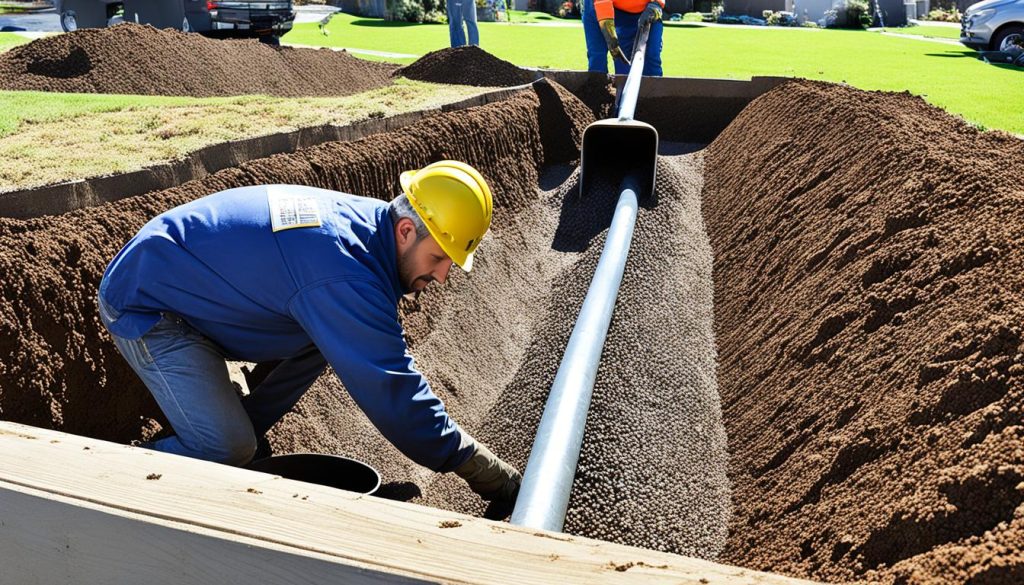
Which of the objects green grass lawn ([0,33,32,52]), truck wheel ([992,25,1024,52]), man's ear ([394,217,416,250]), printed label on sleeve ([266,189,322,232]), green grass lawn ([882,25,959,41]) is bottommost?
green grass lawn ([882,25,959,41])

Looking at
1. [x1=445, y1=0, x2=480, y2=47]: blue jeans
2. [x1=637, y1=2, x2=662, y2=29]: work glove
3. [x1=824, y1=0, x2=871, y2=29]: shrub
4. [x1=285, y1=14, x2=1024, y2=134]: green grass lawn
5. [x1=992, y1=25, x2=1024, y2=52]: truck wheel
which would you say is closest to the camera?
[x1=637, y1=2, x2=662, y2=29]: work glove

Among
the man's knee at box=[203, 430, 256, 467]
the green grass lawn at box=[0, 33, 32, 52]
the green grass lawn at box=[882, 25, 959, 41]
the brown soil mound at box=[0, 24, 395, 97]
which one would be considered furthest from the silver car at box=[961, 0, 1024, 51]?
the man's knee at box=[203, 430, 256, 467]

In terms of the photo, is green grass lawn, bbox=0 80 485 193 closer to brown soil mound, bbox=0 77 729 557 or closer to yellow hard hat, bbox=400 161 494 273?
brown soil mound, bbox=0 77 729 557

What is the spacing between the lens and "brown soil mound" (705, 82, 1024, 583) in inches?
102

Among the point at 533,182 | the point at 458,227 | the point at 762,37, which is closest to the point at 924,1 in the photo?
the point at 762,37

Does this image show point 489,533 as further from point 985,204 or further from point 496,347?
point 496,347

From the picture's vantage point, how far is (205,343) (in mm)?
3375

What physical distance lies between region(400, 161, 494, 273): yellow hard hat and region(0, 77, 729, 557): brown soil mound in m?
1.23

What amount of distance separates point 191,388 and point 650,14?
749 centimetres

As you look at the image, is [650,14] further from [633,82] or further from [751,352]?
[751,352]

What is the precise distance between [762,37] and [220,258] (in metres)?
21.7

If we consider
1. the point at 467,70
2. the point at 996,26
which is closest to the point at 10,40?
the point at 467,70

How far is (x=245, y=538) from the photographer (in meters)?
1.94

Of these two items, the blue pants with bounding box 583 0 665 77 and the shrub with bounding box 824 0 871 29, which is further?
the shrub with bounding box 824 0 871 29
